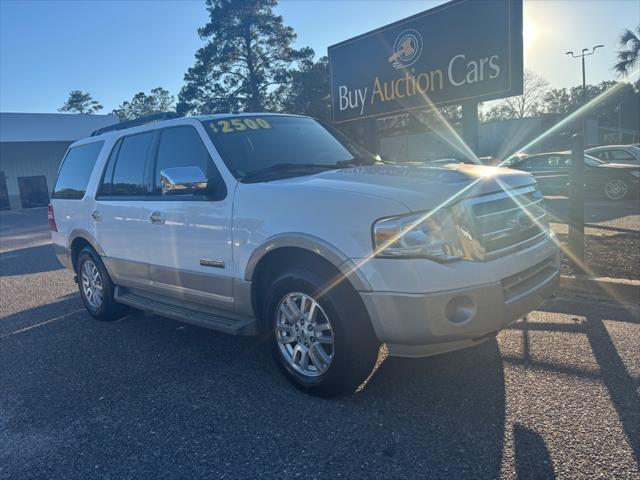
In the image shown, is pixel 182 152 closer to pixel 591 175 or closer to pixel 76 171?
pixel 76 171

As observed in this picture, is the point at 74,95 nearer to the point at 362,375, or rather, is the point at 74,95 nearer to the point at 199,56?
the point at 199,56

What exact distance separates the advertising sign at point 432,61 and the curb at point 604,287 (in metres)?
3.07

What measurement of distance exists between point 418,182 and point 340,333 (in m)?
1.08

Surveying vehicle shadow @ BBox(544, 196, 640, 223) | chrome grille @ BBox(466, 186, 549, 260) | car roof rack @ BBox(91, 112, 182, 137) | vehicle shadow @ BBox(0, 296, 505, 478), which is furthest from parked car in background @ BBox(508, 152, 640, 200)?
vehicle shadow @ BBox(0, 296, 505, 478)

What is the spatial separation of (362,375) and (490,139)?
42.0 metres

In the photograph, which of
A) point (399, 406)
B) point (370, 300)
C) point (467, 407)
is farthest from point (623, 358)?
point (370, 300)

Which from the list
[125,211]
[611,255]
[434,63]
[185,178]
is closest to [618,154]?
[434,63]

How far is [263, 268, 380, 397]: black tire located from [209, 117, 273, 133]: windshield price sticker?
1.49m

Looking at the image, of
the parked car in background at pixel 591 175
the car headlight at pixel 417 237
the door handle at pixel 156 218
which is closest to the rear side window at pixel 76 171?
the door handle at pixel 156 218

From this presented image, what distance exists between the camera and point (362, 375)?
3.29 meters

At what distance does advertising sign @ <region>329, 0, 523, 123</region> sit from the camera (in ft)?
24.0

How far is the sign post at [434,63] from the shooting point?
7328 millimetres

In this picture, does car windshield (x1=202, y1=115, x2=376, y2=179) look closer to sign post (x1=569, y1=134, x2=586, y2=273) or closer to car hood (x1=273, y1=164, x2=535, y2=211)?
car hood (x1=273, y1=164, x2=535, y2=211)

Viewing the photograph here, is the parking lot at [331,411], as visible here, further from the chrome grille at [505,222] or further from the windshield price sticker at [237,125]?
the windshield price sticker at [237,125]
